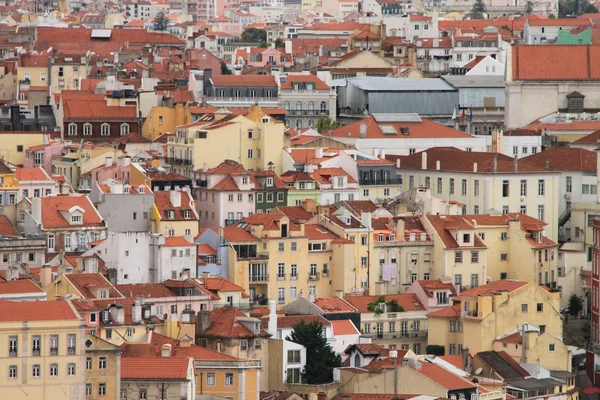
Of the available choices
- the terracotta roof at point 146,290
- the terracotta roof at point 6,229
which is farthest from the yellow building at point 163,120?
the terracotta roof at point 146,290

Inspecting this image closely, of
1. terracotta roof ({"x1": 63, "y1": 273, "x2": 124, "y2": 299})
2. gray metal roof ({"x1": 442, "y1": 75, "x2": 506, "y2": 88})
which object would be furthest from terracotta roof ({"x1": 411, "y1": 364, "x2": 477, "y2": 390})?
gray metal roof ({"x1": 442, "y1": 75, "x2": 506, "y2": 88})

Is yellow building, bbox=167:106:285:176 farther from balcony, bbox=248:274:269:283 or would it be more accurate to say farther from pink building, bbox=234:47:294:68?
pink building, bbox=234:47:294:68

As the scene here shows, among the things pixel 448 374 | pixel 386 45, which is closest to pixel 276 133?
pixel 448 374

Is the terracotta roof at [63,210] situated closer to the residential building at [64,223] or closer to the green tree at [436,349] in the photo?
the residential building at [64,223]

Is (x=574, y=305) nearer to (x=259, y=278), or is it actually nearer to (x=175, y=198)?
(x=259, y=278)

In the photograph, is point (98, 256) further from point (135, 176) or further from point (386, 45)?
point (386, 45)
